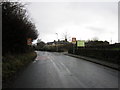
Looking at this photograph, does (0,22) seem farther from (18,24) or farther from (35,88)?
(35,88)

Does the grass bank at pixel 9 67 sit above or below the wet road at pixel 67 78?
above

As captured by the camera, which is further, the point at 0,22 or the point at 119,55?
the point at 119,55

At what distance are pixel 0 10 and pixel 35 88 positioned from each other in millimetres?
9309

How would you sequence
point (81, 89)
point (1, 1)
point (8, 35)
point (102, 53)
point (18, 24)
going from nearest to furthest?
point (81, 89), point (1, 1), point (8, 35), point (18, 24), point (102, 53)

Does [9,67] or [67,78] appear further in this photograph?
[9,67]

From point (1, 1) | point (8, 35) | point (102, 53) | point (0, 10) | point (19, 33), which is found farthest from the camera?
point (102, 53)

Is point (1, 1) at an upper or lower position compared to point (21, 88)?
upper

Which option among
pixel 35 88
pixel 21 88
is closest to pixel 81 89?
pixel 35 88

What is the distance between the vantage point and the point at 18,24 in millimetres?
18797

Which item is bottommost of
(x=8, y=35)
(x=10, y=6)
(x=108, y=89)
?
(x=108, y=89)

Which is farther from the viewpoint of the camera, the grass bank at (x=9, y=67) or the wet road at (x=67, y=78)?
the grass bank at (x=9, y=67)

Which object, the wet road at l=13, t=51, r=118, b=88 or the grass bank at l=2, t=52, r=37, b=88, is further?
the grass bank at l=2, t=52, r=37, b=88

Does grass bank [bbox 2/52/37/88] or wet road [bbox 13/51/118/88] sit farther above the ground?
grass bank [bbox 2/52/37/88]

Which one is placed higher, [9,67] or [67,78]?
[9,67]
